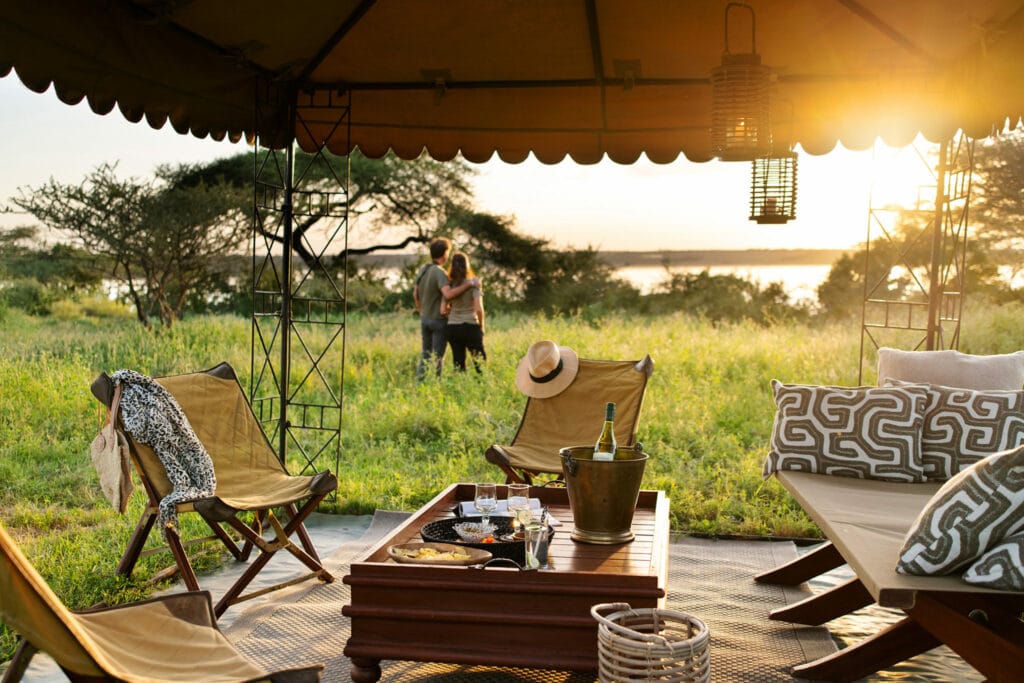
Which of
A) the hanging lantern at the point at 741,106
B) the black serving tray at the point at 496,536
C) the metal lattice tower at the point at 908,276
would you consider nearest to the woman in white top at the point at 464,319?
the metal lattice tower at the point at 908,276

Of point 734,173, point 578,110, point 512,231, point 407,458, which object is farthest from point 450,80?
point 512,231

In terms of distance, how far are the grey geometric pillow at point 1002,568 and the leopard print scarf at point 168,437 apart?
8.12 ft

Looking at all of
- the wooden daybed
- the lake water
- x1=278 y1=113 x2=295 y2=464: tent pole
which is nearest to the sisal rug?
the wooden daybed

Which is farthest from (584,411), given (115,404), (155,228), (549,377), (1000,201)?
(1000,201)

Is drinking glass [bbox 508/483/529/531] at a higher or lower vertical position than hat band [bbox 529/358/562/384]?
lower

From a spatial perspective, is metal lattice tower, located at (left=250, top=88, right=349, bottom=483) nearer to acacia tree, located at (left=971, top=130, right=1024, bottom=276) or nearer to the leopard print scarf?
the leopard print scarf

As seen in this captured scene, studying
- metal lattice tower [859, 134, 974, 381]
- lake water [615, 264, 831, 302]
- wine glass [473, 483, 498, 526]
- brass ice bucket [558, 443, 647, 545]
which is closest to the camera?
brass ice bucket [558, 443, 647, 545]

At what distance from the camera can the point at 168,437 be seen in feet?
12.2

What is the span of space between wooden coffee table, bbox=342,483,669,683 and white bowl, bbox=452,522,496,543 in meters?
0.36

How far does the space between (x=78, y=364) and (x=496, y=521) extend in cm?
614

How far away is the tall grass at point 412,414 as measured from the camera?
491 cm

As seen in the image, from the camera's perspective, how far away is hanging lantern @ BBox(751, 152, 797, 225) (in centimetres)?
392

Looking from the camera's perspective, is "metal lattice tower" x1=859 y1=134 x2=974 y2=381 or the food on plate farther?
"metal lattice tower" x1=859 y1=134 x2=974 y2=381

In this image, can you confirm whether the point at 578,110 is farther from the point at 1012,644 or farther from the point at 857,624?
the point at 1012,644
